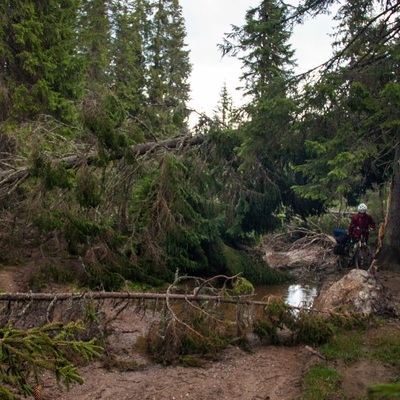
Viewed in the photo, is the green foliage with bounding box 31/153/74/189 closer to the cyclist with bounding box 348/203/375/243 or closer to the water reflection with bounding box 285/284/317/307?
the water reflection with bounding box 285/284/317/307

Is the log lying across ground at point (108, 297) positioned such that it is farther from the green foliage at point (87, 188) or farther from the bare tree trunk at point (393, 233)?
the bare tree trunk at point (393, 233)

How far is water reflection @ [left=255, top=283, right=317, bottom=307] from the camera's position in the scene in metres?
11.0

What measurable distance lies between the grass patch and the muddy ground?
132 mm

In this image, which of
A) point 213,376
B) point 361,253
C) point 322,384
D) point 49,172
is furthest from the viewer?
point 361,253

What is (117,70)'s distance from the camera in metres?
23.2

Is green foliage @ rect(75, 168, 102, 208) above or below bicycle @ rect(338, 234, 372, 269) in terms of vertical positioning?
above

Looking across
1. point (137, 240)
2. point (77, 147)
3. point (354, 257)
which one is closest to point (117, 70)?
point (77, 147)

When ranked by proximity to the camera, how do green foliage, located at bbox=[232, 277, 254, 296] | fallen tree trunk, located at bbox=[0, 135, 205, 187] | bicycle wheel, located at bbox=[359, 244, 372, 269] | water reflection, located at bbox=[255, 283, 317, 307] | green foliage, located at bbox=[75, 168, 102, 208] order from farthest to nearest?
bicycle wheel, located at bbox=[359, 244, 372, 269] → water reflection, located at bbox=[255, 283, 317, 307] → fallen tree trunk, located at bbox=[0, 135, 205, 187] → green foliage, located at bbox=[75, 168, 102, 208] → green foliage, located at bbox=[232, 277, 254, 296]

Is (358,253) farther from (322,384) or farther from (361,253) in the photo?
(322,384)

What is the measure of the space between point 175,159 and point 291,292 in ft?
17.4

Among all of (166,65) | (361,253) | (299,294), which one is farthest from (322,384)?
(166,65)

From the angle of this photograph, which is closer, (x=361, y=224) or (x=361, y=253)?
(x=361, y=224)

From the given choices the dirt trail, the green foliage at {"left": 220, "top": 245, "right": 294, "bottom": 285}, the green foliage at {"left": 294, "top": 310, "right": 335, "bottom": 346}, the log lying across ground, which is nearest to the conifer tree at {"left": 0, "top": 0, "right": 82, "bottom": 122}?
the green foliage at {"left": 220, "top": 245, "right": 294, "bottom": 285}

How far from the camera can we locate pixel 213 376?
6074 mm
